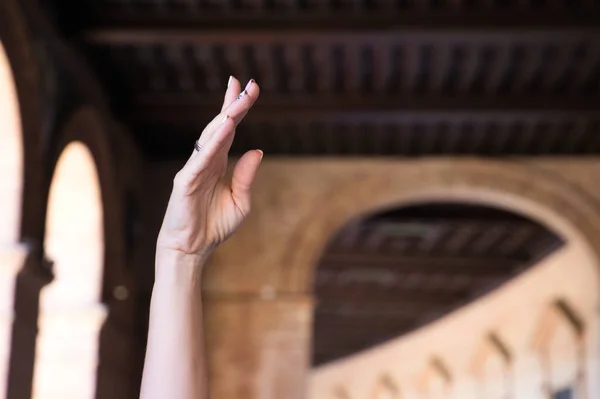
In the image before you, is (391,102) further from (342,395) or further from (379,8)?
(342,395)

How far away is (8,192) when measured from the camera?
562cm

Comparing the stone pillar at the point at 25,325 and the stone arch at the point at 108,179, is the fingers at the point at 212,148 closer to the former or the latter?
the stone pillar at the point at 25,325

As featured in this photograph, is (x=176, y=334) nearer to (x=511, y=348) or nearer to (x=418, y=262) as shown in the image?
(x=418, y=262)

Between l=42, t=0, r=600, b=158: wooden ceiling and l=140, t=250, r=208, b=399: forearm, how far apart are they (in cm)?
458

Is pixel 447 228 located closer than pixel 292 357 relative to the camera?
No

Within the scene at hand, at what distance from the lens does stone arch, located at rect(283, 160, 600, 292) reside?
9203 mm

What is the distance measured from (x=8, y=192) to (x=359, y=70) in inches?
118

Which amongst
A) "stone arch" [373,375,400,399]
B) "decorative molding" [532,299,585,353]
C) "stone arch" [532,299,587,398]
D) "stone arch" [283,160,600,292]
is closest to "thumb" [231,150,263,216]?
"stone arch" [283,160,600,292]

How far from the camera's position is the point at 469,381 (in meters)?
16.3

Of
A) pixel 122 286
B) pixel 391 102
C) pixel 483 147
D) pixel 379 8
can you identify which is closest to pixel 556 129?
pixel 483 147

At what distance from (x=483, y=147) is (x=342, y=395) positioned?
13.0 meters

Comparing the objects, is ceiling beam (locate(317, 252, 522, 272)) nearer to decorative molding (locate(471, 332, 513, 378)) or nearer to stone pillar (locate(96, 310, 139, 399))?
decorative molding (locate(471, 332, 513, 378))

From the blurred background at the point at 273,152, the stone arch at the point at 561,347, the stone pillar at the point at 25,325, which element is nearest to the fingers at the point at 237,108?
the blurred background at the point at 273,152

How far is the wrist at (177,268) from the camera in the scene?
83.0 inches
